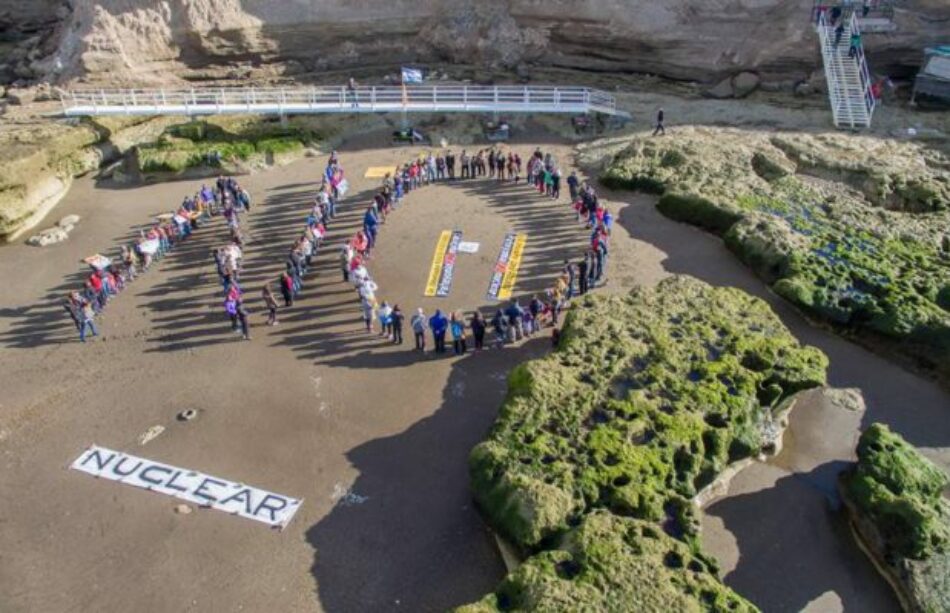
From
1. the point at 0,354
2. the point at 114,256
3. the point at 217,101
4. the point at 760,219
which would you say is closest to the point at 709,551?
the point at 760,219

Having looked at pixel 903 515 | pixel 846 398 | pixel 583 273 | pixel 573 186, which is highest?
pixel 573 186

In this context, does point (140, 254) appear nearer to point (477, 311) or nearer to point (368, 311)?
point (368, 311)

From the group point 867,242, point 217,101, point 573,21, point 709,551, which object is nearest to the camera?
point 709,551

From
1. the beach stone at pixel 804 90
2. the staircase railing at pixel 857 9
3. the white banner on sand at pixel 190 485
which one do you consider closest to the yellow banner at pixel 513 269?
the white banner on sand at pixel 190 485

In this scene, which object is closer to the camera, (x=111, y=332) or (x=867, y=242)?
(x=111, y=332)

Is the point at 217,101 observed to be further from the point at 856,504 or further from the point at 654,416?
the point at 856,504

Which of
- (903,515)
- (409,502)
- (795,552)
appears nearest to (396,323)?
(409,502)

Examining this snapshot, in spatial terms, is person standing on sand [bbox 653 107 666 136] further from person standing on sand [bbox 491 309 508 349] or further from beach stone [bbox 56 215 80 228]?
beach stone [bbox 56 215 80 228]
